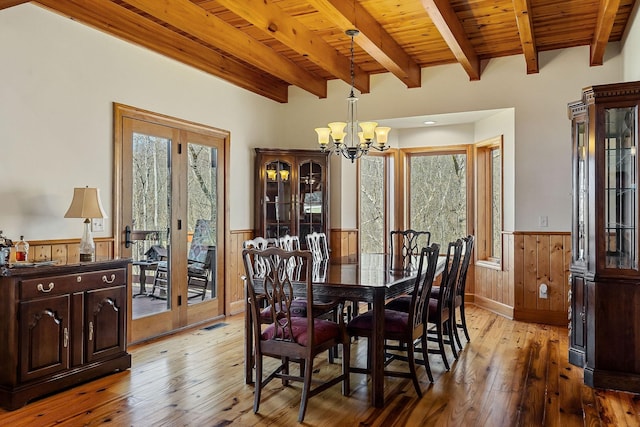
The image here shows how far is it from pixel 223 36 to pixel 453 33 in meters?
2.08

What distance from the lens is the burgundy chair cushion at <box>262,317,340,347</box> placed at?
2.88 meters

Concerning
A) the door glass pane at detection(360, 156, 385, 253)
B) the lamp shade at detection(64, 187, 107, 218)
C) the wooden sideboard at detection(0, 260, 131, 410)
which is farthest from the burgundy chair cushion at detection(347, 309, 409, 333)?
the door glass pane at detection(360, 156, 385, 253)

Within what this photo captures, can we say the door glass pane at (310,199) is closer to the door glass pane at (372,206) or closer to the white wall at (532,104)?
the door glass pane at (372,206)

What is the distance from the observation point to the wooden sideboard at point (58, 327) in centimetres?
296

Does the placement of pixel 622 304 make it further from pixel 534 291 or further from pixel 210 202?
pixel 210 202

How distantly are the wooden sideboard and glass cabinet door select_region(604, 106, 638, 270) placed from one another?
138 inches

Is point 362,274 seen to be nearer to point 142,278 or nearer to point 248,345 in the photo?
point 248,345

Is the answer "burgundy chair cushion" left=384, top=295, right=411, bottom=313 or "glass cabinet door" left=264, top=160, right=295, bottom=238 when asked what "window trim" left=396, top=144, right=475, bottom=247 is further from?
"burgundy chair cushion" left=384, top=295, right=411, bottom=313

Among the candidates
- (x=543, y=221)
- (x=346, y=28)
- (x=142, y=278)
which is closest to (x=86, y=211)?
(x=142, y=278)

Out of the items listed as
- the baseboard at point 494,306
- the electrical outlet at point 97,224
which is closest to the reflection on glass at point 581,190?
the baseboard at point 494,306

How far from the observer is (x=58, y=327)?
125 inches

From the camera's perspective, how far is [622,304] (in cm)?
330

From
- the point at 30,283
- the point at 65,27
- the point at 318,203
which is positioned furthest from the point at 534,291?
the point at 65,27

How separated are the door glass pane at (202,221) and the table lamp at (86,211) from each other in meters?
1.52
